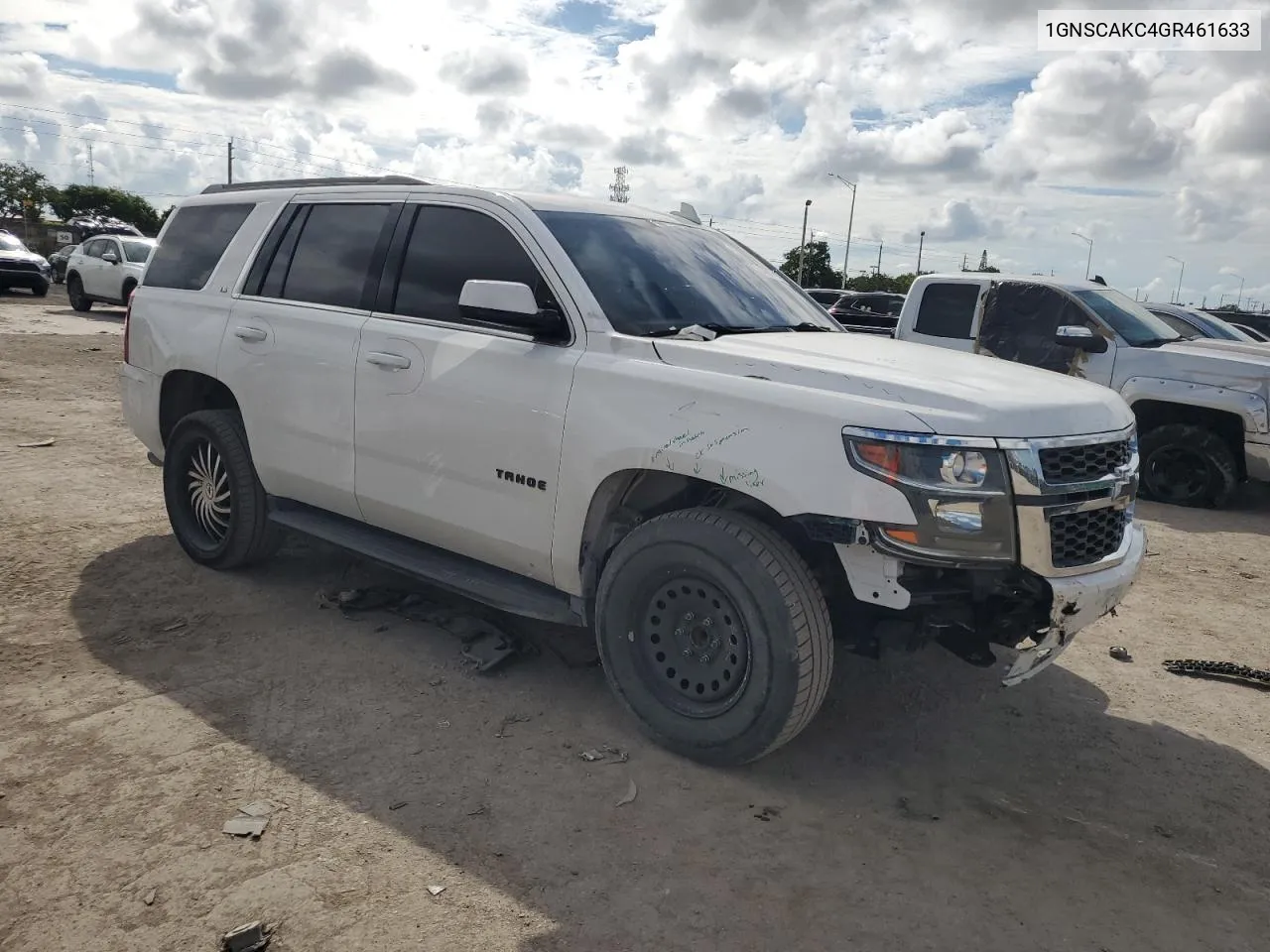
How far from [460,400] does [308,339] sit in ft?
3.48

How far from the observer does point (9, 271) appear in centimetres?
2420

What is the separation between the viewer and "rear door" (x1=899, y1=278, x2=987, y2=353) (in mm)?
9373

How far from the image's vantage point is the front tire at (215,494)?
498cm

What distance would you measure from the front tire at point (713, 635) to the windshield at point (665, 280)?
0.86 metres

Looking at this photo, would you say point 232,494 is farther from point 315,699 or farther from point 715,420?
point 715,420

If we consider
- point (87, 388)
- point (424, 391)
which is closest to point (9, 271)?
point (87, 388)

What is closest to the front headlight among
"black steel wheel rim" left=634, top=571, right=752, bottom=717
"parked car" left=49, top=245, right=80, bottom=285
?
"black steel wheel rim" left=634, top=571, right=752, bottom=717

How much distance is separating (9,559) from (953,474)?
15.9 ft

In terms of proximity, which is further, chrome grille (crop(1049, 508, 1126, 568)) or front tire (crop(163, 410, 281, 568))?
front tire (crop(163, 410, 281, 568))

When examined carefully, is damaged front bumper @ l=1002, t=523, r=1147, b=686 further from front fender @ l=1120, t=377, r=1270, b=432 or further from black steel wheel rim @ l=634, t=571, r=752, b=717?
front fender @ l=1120, t=377, r=1270, b=432

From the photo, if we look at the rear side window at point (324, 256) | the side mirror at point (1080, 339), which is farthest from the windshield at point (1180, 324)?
the rear side window at point (324, 256)

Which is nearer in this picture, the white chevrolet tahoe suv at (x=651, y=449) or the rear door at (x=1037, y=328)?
the white chevrolet tahoe suv at (x=651, y=449)

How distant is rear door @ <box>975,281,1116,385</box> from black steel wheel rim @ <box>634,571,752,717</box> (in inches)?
257

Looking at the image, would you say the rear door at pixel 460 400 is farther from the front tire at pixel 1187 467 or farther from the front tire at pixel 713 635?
the front tire at pixel 1187 467
